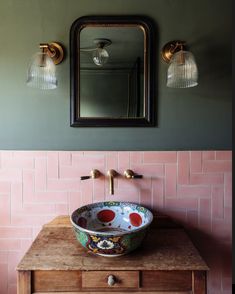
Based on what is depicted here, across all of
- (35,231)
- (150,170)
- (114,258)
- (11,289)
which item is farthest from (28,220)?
(150,170)

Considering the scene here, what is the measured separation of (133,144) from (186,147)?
30cm

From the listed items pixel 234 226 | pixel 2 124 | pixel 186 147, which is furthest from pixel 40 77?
pixel 234 226

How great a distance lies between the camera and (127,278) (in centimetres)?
99

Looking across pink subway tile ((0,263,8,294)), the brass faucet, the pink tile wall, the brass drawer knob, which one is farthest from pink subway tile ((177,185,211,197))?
pink subway tile ((0,263,8,294))

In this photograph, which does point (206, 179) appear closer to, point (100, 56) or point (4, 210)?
point (100, 56)

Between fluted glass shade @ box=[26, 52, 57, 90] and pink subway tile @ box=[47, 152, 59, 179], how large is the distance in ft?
1.32

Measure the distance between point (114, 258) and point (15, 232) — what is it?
698 millimetres

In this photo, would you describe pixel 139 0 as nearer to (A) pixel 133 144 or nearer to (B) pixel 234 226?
(A) pixel 133 144

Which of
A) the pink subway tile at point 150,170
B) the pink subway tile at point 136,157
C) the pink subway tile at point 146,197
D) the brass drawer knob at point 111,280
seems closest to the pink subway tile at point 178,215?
the pink subway tile at point 146,197

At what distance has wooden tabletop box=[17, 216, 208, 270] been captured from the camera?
0.99m

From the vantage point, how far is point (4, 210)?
143 cm

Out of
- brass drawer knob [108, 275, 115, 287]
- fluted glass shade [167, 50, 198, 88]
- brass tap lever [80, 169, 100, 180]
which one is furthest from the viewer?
brass tap lever [80, 169, 100, 180]

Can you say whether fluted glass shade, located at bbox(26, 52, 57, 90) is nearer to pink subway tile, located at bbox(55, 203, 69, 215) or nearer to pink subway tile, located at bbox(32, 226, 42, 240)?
pink subway tile, located at bbox(55, 203, 69, 215)

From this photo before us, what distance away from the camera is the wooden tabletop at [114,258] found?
3.25 feet
